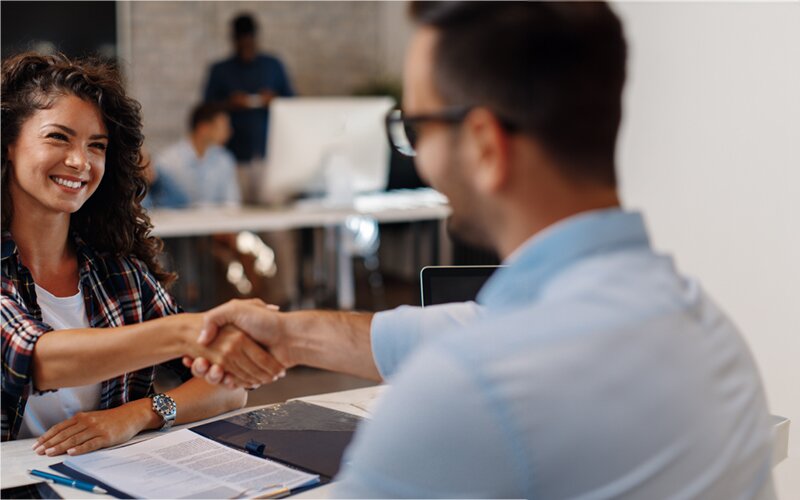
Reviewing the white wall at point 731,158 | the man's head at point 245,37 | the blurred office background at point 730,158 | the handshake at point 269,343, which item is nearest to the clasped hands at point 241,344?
the handshake at point 269,343

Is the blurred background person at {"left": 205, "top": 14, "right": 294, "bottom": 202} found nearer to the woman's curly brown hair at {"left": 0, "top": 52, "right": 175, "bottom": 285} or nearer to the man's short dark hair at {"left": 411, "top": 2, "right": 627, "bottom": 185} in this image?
the woman's curly brown hair at {"left": 0, "top": 52, "right": 175, "bottom": 285}

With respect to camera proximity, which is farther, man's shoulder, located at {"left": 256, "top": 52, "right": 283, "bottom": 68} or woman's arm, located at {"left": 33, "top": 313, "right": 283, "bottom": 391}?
man's shoulder, located at {"left": 256, "top": 52, "right": 283, "bottom": 68}

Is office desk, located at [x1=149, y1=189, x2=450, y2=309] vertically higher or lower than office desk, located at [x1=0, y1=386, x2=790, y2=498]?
higher

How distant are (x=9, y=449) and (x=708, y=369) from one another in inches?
47.1

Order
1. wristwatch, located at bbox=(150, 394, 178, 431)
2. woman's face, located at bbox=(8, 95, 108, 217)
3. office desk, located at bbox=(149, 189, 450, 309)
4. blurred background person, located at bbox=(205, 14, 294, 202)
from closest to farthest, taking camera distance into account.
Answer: wristwatch, located at bbox=(150, 394, 178, 431) < woman's face, located at bbox=(8, 95, 108, 217) < office desk, located at bbox=(149, 189, 450, 309) < blurred background person, located at bbox=(205, 14, 294, 202)

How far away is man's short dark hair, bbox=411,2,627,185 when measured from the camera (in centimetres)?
84

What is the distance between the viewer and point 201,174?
17.7ft

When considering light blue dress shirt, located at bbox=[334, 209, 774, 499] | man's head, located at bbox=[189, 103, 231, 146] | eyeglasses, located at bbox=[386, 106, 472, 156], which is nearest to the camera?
light blue dress shirt, located at bbox=[334, 209, 774, 499]

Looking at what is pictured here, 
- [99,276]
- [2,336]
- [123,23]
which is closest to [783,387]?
[99,276]

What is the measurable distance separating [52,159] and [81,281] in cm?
24

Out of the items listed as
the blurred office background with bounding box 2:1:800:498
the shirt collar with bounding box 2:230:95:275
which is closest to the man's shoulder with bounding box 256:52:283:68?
the blurred office background with bounding box 2:1:800:498

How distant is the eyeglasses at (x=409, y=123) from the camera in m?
0.89

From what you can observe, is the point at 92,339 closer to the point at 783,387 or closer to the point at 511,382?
the point at 511,382

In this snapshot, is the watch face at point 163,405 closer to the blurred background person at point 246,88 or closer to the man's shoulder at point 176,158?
the man's shoulder at point 176,158
